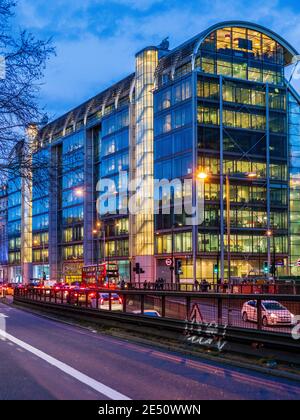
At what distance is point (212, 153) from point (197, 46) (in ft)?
45.9

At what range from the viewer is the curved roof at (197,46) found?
260ft

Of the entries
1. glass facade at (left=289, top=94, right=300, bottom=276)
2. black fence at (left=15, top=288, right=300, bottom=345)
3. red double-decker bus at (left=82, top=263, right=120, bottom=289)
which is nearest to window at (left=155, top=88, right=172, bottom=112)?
glass facade at (left=289, top=94, right=300, bottom=276)

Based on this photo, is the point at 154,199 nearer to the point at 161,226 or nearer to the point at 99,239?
the point at 161,226

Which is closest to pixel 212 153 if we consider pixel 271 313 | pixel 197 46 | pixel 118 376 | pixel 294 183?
pixel 197 46

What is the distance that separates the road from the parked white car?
135 cm

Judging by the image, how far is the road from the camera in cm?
991

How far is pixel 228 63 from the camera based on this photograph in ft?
270

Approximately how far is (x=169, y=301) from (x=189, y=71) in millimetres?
65122

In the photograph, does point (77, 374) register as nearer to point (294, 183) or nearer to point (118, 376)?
point (118, 376)

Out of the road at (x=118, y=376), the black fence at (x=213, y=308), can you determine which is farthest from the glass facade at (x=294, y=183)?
the road at (x=118, y=376)

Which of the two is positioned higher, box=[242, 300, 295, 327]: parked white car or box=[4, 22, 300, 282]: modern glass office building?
box=[4, 22, 300, 282]: modern glass office building

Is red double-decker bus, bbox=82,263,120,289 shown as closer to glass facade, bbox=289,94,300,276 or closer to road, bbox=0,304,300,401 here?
glass facade, bbox=289,94,300,276

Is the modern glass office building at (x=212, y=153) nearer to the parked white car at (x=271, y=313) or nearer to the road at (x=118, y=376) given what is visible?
the road at (x=118, y=376)

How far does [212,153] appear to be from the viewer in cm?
7956
